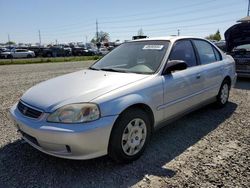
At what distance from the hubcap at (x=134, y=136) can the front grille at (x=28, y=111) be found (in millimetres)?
1006

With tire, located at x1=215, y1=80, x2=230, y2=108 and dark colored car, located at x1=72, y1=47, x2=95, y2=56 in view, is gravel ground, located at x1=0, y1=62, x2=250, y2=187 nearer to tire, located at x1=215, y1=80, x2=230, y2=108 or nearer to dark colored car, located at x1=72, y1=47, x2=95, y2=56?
tire, located at x1=215, y1=80, x2=230, y2=108

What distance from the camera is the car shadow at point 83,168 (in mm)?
2791

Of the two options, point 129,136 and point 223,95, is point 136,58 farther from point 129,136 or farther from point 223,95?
point 223,95

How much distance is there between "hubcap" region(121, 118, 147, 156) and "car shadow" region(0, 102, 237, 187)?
0.18 meters

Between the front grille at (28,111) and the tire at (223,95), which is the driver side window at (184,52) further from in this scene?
the front grille at (28,111)

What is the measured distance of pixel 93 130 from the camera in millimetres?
2660

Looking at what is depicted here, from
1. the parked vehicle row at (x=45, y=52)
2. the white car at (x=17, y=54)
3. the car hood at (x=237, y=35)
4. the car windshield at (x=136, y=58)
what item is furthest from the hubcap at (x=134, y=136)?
the white car at (x=17, y=54)

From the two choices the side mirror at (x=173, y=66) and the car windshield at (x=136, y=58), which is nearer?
the side mirror at (x=173, y=66)

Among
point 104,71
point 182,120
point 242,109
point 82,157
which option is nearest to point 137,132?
point 82,157

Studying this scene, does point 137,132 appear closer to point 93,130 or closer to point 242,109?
point 93,130

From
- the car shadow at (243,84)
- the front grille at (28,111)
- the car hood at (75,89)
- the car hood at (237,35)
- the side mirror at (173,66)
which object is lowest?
the car shadow at (243,84)

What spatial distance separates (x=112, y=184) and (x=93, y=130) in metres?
0.63

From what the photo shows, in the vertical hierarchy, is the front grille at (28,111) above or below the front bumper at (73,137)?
above

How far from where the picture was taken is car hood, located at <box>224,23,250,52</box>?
361 inches
